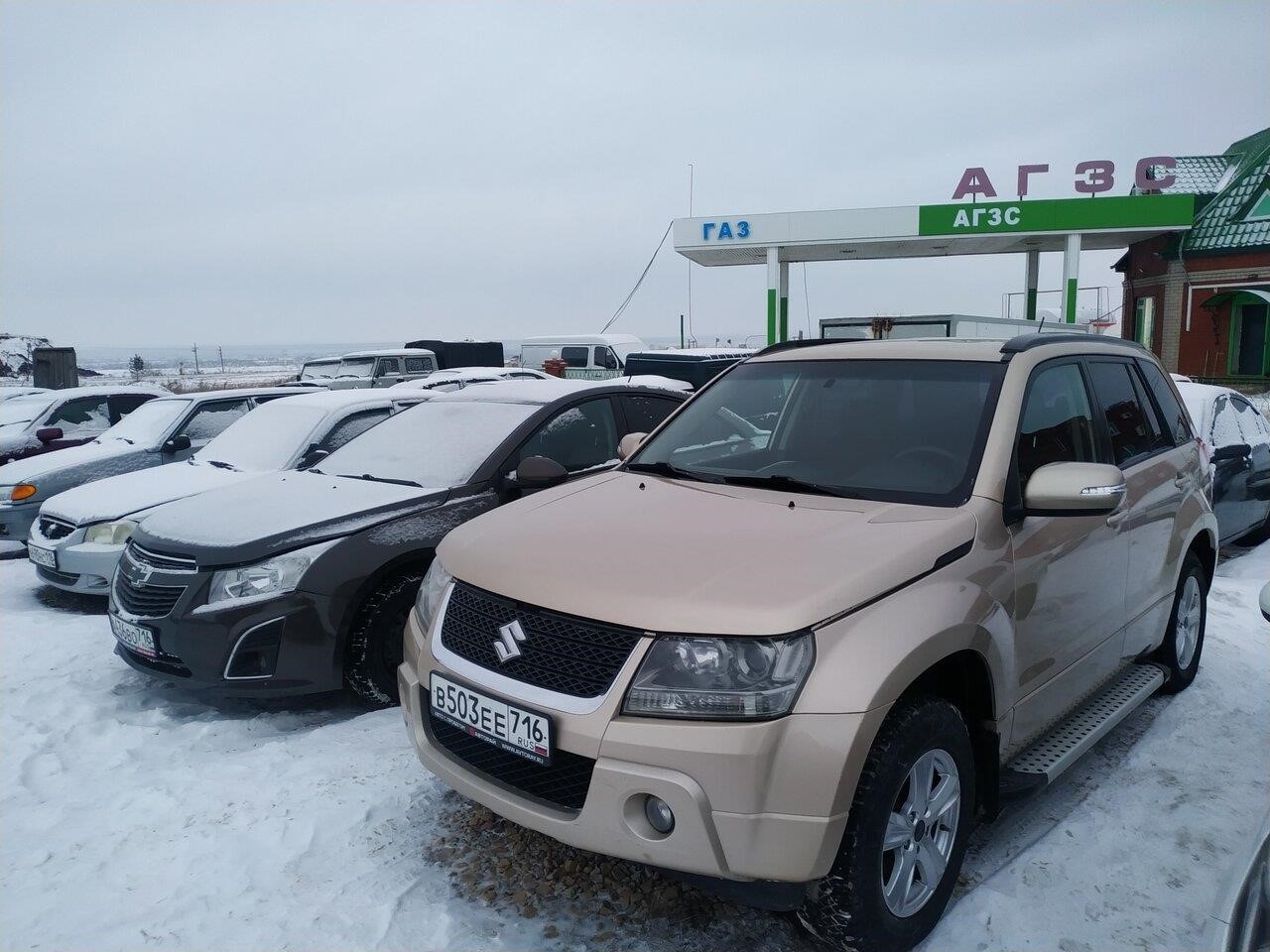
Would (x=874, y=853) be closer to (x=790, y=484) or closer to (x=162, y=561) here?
(x=790, y=484)

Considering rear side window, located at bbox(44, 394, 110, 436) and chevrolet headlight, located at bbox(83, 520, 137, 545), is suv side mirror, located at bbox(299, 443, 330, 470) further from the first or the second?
rear side window, located at bbox(44, 394, 110, 436)

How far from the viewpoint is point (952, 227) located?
74.9 ft

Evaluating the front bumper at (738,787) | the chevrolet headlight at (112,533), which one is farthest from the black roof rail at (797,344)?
the chevrolet headlight at (112,533)

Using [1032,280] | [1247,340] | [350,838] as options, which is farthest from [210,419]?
[1247,340]

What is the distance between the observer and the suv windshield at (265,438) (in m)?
6.74

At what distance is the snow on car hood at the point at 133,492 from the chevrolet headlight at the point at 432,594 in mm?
3635

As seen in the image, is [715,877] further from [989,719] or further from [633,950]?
[989,719]

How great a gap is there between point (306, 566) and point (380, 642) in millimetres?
548

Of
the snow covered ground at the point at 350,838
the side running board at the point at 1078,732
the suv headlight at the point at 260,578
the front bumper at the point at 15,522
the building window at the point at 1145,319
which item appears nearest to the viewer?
the snow covered ground at the point at 350,838

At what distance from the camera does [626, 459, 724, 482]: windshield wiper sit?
139 inches

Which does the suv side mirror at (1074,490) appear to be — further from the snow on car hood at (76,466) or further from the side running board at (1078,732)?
the snow on car hood at (76,466)

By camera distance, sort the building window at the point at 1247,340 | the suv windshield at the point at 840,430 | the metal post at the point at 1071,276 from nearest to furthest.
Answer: the suv windshield at the point at 840,430 → the metal post at the point at 1071,276 → the building window at the point at 1247,340

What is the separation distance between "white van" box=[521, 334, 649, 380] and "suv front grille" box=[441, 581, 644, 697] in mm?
17820

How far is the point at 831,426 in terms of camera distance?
3580 mm
